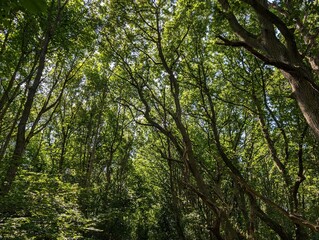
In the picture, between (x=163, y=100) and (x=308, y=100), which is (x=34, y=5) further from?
(x=163, y=100)

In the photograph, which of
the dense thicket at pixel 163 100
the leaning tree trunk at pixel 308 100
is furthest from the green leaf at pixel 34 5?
the leaning tree trunk at pixel 308 100

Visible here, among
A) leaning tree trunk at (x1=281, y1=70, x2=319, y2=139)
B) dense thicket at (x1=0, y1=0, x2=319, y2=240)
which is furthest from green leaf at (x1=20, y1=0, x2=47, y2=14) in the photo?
leaning tree trunk at (x1=281, y1=70, x2=319, y2=139)

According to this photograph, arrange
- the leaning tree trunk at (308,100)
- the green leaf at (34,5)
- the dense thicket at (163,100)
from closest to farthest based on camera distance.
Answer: the green leaf at (34,5)
the leaning tree trunk at (308,100)
the dense thicket at (163,100)

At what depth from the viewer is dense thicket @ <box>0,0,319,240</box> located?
5566 millimetres

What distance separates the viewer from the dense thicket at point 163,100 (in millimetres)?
5566

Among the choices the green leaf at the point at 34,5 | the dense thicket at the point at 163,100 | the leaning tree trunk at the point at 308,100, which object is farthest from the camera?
the dense thicket at the point at 163,100

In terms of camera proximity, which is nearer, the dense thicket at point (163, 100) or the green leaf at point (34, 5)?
the green leaf at point (34, 5)

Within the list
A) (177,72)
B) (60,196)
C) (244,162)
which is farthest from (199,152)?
(60,196)

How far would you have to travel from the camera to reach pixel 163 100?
1470 cm

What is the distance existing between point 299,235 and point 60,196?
7.29 m

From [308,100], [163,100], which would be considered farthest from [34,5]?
[163,100]

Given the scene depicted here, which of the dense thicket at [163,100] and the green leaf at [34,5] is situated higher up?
the dense thicket at [163,100]

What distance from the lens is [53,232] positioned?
7094 mm

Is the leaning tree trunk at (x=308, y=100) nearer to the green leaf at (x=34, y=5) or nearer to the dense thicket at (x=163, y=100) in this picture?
the dense thicket at (x=163, y=100)
